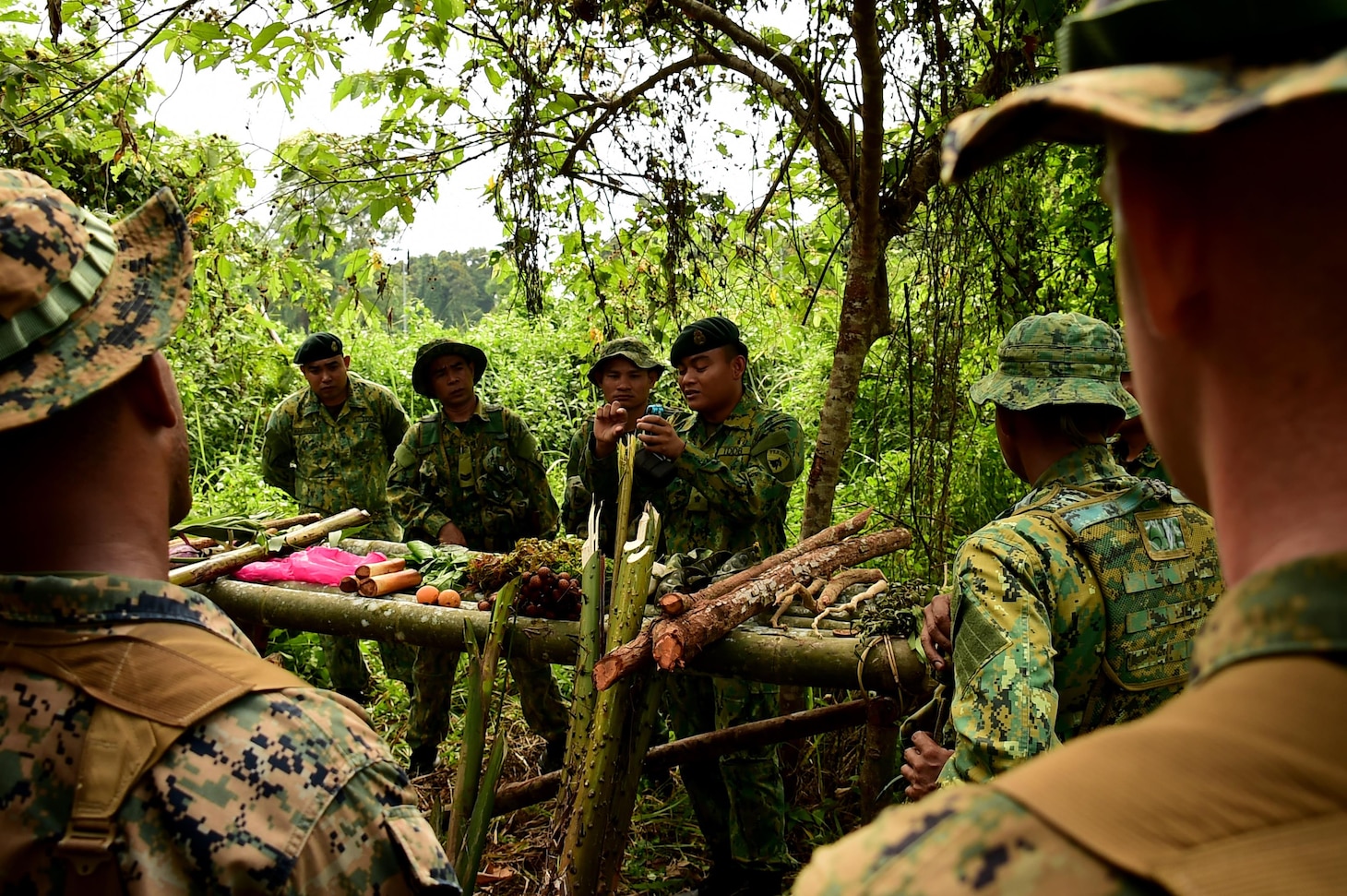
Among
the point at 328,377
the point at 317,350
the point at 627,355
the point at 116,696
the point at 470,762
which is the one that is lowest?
the point at 470,762

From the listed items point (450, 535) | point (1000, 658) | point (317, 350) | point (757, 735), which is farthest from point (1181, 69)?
point (317, 350)

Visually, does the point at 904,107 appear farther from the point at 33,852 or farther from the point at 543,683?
the point at 33,852

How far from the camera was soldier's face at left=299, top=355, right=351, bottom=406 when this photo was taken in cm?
666

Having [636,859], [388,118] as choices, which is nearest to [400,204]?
[388,118]

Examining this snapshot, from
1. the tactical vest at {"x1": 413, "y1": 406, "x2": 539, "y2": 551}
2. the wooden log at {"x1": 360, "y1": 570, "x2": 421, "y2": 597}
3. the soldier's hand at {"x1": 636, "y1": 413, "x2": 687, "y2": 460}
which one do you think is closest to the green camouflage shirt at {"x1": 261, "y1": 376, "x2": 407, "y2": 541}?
the tactical vest at {"x1": 413, "y1": 406, "x2": 539, "y2": 551}

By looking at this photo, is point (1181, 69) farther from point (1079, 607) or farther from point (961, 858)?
point (1079, 607)

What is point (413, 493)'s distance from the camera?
19.9ft

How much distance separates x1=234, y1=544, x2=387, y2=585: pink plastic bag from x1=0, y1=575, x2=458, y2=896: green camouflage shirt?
12.3 ft

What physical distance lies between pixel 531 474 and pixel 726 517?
5.37 ft

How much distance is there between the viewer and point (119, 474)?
4.22 ft

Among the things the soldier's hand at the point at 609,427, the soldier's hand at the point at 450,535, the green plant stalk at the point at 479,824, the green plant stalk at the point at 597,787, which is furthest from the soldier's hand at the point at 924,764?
the soldier's hand at the point at 450,535

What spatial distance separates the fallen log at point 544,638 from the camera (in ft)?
11.1

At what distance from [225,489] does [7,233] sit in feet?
30.4

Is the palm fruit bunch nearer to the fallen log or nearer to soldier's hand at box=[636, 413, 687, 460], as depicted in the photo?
the fallen log
